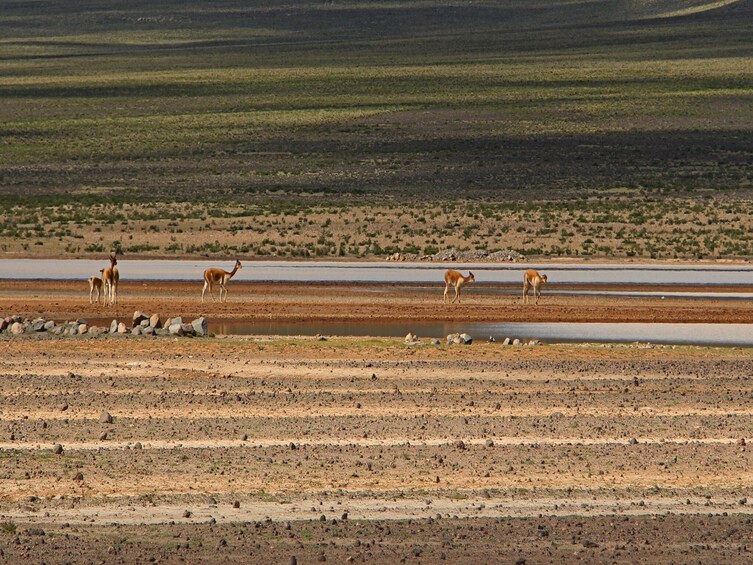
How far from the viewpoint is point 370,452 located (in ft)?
40.3

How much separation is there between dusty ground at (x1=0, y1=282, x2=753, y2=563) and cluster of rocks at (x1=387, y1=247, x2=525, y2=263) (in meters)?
16.6

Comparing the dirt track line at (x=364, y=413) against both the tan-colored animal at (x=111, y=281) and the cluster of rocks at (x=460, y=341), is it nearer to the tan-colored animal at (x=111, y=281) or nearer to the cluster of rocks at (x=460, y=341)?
the cluster of rocks at (x=460, y=341)

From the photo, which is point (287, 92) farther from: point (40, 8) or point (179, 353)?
point (40, 8)

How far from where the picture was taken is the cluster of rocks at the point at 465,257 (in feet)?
123

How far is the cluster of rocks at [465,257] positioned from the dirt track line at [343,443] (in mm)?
24176

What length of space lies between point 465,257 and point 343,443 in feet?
82.4

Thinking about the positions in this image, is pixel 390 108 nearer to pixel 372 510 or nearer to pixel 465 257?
pixel 465 257

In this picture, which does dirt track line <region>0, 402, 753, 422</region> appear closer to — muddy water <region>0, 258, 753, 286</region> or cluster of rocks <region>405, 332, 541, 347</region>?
cluster of rocks <region>405, 332, 541, 347</region>

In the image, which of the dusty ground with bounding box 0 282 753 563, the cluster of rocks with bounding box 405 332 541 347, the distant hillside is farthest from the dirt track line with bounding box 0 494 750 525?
the distant hillside

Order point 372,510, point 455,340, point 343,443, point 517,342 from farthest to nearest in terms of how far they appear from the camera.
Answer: point 517,342 < point 455,340 < point 343,443 < point 372,510

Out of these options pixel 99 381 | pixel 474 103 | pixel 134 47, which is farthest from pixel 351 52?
pixel 99 381

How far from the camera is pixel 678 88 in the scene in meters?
83.9

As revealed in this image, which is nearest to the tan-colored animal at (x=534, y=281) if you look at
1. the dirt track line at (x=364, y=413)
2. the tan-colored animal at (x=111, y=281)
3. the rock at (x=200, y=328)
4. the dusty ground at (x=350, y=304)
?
the dusty ground at (x=350, y=304)

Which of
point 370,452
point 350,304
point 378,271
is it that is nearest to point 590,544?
point 370,452
